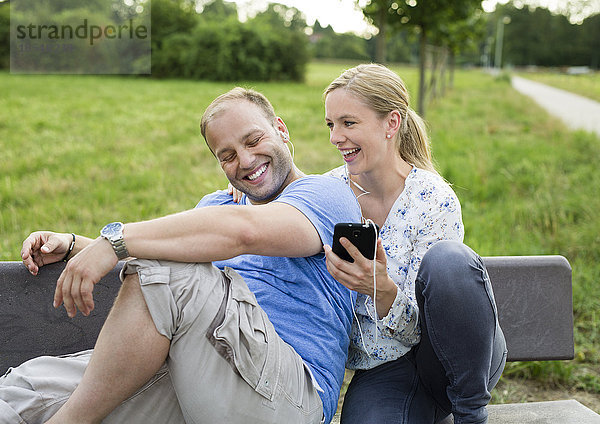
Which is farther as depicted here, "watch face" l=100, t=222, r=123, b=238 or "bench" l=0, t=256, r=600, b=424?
"bench" l=0, t=256, r=600, b=424

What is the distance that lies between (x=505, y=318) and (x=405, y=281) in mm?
691

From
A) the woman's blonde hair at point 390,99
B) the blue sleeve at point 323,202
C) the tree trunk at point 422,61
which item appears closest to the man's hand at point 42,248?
the blue sleeve at point 323,202

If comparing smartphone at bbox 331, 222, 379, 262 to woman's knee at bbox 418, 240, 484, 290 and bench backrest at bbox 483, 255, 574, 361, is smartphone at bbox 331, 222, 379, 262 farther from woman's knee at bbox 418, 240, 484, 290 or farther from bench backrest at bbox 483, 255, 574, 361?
bench backrest at bbox 483, 255, 574, 361

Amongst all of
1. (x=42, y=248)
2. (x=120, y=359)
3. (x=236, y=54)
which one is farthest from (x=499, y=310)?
(x=236, y=54)

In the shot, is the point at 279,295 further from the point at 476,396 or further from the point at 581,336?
the point at 581,336

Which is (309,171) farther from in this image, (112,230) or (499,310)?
(112,230)

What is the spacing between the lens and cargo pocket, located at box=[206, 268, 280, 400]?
6.09 feet

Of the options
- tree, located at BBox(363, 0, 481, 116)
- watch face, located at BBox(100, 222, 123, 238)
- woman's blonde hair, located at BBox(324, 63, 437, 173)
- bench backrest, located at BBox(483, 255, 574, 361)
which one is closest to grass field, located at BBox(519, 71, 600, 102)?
tree, located at BBox(363, 0, 481, 116)

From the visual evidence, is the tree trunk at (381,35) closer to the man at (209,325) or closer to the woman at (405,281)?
the woman at (405,281)

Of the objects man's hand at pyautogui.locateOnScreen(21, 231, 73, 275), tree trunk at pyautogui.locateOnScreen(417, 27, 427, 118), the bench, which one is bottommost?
the bench

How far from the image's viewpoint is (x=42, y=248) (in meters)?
2.49

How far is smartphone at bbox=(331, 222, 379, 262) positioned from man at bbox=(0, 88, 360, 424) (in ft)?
0.37

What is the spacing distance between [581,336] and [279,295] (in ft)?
9.38

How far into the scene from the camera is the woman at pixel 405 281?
2.03 metres
